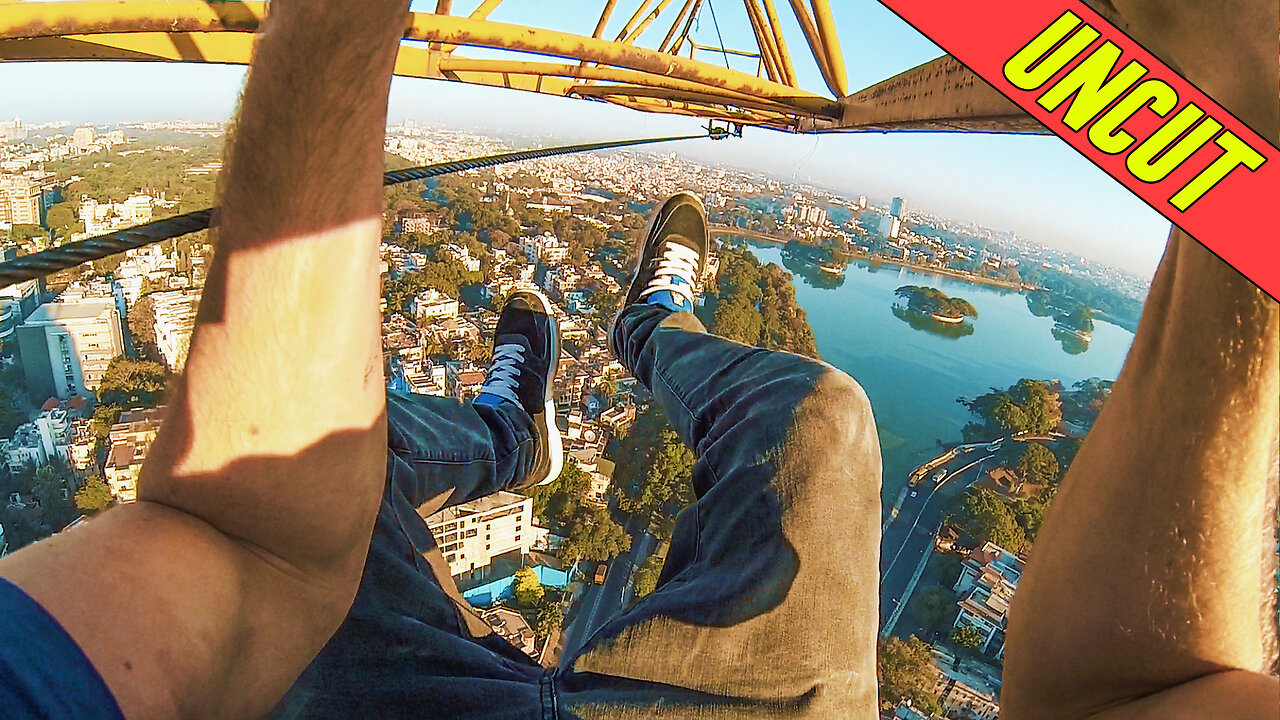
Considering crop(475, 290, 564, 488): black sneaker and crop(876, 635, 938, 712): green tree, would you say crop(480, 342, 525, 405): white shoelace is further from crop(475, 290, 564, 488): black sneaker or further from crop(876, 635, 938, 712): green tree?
crop(876, 635, 938, 712): green tree

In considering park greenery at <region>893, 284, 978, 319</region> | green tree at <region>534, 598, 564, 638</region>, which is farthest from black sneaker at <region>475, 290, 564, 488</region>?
park greenery at <region>893, 284, 978, 319</region>

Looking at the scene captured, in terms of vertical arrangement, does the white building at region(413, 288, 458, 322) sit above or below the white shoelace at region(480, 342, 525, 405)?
below

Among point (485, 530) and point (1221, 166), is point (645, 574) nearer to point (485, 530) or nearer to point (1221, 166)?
point (485, 530)

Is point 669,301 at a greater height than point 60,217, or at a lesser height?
greater

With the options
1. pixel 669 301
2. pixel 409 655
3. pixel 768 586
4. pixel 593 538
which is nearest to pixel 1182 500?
pixel 768 586

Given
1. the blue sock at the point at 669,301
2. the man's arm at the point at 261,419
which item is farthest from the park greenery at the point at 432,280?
the man's arm at the point at 261,419

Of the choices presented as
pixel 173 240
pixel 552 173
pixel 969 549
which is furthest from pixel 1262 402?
pixel 552 173

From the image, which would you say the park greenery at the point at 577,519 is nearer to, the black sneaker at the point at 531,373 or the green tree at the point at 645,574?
the green tree at the point at 645,574
